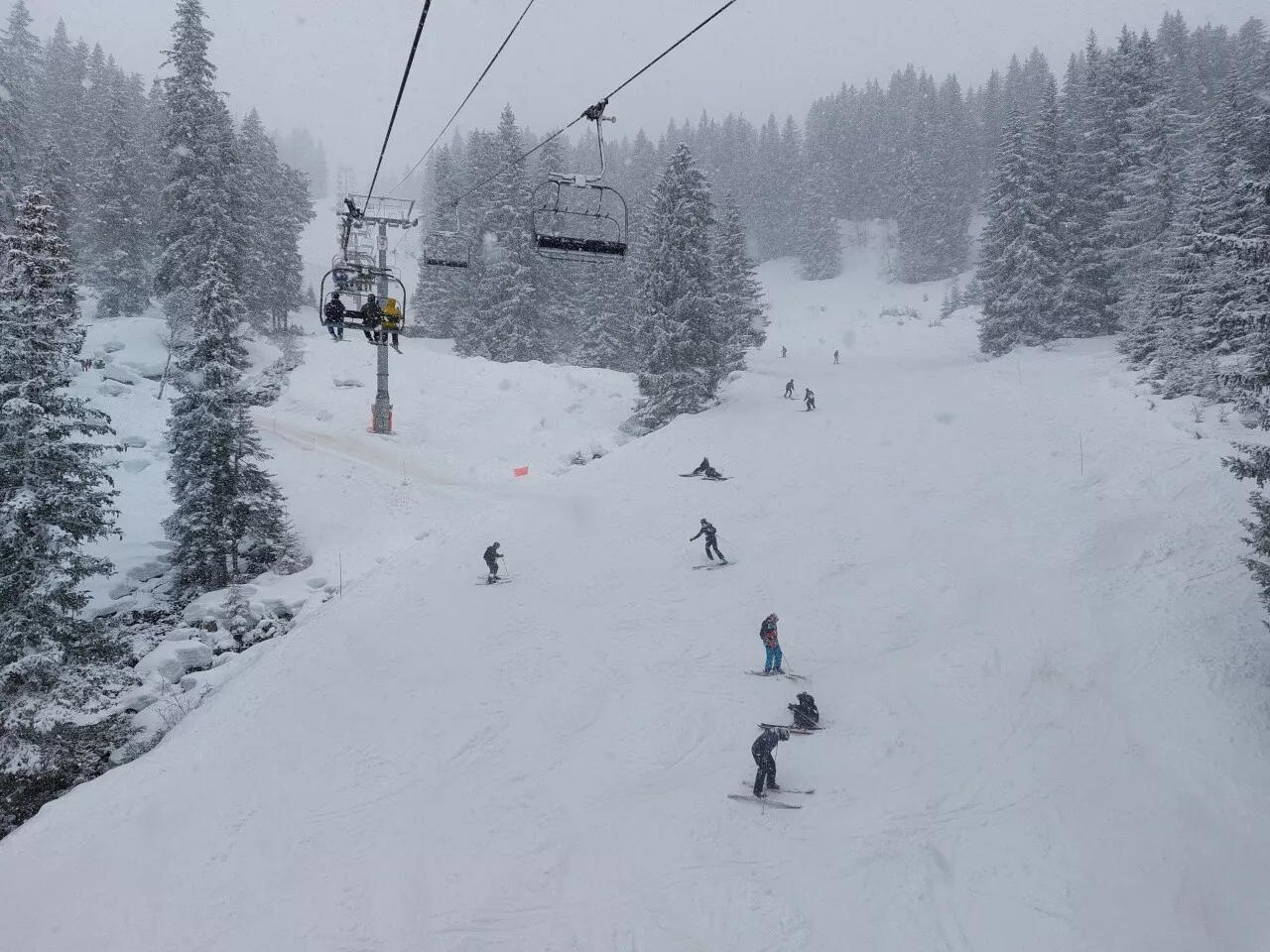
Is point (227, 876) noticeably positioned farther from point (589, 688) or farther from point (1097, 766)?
point (1097, 766)

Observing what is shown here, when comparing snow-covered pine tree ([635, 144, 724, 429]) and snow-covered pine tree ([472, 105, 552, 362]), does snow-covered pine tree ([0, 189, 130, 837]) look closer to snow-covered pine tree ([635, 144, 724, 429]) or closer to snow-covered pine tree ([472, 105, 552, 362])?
snow-covered pine tree ([635, 144, 724, 429])

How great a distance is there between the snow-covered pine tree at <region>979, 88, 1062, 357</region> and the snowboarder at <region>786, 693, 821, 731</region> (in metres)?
32.7

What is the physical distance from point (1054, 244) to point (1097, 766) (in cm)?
3366

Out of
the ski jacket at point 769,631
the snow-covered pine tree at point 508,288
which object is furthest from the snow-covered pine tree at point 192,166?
the ski jacket at point 769,631

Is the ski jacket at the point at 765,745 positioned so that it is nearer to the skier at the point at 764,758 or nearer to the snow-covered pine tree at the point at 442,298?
the skier at the point at 764,758

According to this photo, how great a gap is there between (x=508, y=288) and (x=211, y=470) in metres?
27.8

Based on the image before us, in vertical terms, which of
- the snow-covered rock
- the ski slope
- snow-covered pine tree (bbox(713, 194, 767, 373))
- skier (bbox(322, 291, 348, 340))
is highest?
snow-covered pine tree (bbox(713, 194, 767, 373))

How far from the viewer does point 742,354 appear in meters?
36.3

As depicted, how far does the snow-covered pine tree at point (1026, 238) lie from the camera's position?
3550 centimetres

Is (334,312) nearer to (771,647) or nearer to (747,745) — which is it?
(771,647)

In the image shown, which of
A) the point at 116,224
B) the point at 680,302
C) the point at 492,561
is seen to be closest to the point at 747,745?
the point at 492,561

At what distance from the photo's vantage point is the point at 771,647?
1348cm

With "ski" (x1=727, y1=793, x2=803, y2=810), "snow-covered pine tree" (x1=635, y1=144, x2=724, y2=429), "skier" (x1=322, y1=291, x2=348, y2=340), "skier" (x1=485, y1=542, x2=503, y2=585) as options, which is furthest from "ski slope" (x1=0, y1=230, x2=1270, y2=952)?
"snow-covered pine tree" (x1=635, y1=144, x2=724, y2=429)

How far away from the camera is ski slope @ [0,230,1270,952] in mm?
8805
